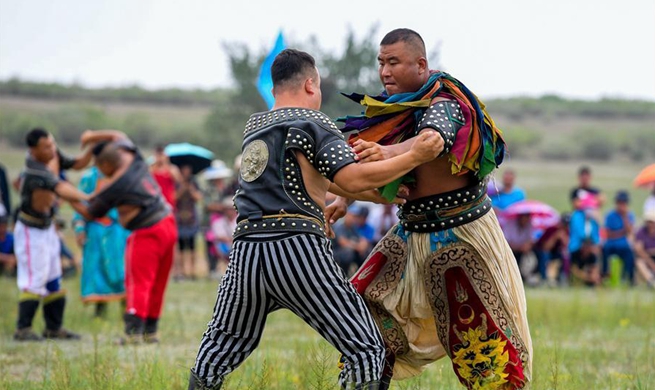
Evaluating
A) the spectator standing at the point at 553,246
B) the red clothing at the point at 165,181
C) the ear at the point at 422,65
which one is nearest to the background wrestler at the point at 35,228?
the ear at the point at 422,65

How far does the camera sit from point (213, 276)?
18734 mm

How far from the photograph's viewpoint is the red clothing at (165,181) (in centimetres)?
1551

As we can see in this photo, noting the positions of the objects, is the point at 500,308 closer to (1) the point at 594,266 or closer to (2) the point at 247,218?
(2) the point at 247,218

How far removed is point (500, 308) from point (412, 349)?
60 cm

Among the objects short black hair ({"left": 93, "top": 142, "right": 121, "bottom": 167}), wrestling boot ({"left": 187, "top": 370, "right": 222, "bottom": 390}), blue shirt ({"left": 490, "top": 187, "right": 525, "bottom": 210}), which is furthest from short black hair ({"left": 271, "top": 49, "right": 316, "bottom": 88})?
blue shirt ({"left": 490, "top": 187, "right": 525, "bottom": 210})

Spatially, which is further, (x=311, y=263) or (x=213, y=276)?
(x=213, y=276)

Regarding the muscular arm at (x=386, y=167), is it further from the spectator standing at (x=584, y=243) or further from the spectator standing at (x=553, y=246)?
the spectator standing at (x=553, y=246)

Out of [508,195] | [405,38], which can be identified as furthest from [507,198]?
[405,38]

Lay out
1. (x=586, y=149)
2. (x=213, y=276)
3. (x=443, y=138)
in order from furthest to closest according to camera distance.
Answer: (x=586, y=149), (x=213, y=276), (x=443, y=138)

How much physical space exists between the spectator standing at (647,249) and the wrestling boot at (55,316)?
10.8 metres

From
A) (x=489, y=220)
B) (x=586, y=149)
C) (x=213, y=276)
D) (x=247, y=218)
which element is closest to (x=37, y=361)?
(x=247, y=218)

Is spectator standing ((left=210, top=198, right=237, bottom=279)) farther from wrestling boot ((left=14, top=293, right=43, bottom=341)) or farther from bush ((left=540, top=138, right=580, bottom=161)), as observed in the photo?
bush ((left=540, top=138, right=580, bottom=161))

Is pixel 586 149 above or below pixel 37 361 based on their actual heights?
above

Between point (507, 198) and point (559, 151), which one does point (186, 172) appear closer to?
point (507, 198)
